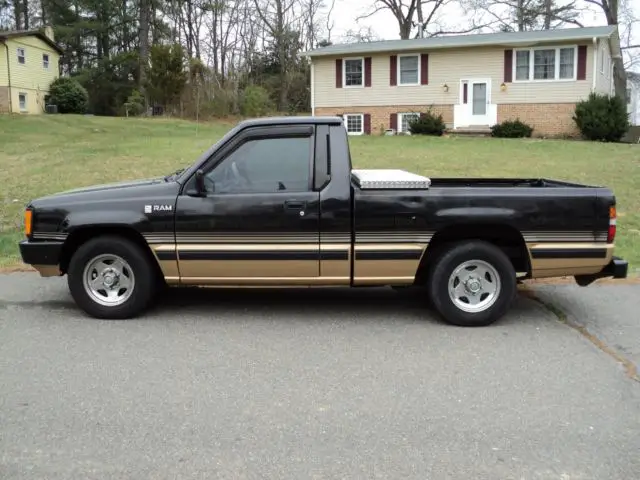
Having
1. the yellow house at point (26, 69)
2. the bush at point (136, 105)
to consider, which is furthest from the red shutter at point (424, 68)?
the yellow house at point (26, 69)

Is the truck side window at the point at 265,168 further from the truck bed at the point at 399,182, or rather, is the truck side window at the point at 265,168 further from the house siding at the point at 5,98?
the house siding at the point at 5,98

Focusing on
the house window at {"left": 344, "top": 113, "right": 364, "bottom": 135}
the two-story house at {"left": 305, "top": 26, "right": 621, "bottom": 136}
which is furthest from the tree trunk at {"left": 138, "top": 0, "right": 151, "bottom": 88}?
the house window at {"left": 344, "top": 113, "right": 364, "bottom": 135}

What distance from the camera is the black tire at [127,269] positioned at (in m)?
5.86

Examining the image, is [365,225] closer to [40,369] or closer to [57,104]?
[40,369]

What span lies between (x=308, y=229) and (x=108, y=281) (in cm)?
191

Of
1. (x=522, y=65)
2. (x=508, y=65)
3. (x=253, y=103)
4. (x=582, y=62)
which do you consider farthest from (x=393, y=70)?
(x=253, y=103)

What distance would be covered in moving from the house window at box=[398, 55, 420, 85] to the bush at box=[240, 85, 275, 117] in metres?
8.99

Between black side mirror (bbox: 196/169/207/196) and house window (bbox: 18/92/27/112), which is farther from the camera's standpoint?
house window (bbox: 18/92/27/112)

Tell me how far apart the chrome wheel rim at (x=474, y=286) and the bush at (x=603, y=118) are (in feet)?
74.5

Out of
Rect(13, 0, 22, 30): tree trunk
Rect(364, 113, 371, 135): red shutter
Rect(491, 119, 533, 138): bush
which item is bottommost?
Rect(491, 119, 533, 138): bush

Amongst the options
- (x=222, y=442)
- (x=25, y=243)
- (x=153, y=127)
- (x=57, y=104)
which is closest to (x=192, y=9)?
(x=57, y=104)

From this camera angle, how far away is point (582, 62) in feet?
91.8

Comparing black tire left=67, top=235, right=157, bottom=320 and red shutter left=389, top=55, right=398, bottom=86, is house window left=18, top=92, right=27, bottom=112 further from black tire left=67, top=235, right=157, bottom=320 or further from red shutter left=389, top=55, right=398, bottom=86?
black tire left=67, top=235, right=157, bottom=320

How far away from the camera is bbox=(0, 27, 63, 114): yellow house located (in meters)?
35.5
